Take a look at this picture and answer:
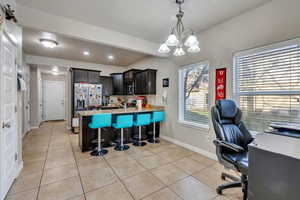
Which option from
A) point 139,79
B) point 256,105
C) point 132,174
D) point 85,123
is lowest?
point 132,174

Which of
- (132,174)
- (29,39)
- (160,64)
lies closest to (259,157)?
(132,174)

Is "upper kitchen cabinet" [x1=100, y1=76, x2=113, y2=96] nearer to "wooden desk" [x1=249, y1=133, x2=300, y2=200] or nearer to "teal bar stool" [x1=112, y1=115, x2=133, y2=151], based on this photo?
"teal bar stool" [x1=112, y1=115, x2=133, y2=151]

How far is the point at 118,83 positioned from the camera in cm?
619

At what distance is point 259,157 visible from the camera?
1.13 meters

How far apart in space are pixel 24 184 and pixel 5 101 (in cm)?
130

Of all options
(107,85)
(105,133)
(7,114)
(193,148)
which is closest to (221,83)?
(193,148)

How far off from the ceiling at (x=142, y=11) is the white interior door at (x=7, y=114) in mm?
986

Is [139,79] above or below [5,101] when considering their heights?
above

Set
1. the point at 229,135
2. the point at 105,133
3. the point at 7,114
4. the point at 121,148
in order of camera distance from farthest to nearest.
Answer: the point at 105,133 → the point at 121,148 → the point at 229,135 → the point at 7,114

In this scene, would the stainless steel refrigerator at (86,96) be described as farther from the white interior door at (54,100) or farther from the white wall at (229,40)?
the white interior door at (54,100)

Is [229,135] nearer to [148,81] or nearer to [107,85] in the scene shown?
[148,81]

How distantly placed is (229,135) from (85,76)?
202 inches

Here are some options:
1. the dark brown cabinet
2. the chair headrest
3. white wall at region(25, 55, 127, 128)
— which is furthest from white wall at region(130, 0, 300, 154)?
white wall at region(25, 55, 127, 128)

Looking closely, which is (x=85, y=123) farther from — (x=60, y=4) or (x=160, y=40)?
(x=160, y=40)
